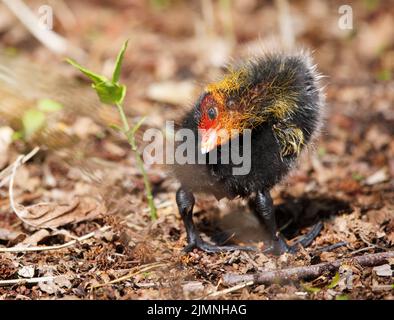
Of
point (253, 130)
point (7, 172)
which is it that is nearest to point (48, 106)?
point (7, 172)

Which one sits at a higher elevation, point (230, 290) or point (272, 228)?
point (272, 228)

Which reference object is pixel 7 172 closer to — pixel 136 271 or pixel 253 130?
pixel 136 271

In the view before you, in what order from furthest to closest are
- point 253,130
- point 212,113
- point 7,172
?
point 7,172 → point 253,130 → point 212,113

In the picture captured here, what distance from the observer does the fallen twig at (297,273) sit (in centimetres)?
426

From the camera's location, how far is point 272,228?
4680 millimetres

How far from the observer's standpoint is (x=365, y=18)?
33.8 feet

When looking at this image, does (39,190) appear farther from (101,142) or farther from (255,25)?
(255,25)

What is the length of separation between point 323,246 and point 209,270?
3.35ft

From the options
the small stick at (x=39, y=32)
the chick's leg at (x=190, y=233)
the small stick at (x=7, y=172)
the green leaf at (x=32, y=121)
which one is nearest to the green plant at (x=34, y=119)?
the green leaf at (x=32, y=121)

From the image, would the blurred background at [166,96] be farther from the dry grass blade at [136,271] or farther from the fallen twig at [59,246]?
the fallen twig at [59,246]

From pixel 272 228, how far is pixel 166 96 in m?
3.62

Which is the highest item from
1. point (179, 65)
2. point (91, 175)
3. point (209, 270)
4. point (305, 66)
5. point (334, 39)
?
point (334, 39)

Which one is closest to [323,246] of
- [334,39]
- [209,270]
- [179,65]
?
[209,270]

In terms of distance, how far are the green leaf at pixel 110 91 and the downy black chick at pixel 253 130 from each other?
0.54m
